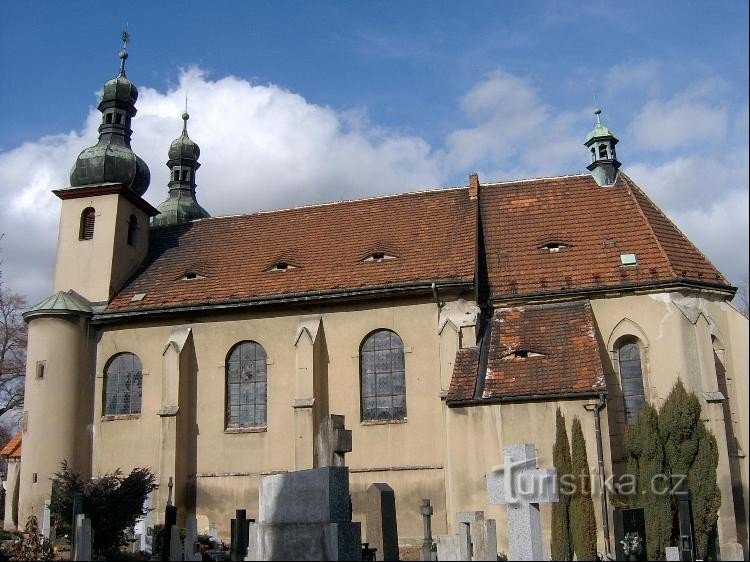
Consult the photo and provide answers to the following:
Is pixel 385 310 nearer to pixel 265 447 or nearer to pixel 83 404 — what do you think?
A: pixel 265 447

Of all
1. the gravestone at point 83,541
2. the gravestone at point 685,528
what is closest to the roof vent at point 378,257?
the gravestone at point 685,528

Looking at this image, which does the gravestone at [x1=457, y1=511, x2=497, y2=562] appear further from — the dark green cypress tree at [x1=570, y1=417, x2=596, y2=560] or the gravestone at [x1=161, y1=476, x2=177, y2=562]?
the gravestone at [x1=161, y1=476, x2=177, y2=562]

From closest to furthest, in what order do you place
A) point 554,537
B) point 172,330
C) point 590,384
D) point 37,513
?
point 554,537 → point 590,384 → point 37,513 → point 172,330

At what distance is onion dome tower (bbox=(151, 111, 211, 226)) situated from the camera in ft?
114

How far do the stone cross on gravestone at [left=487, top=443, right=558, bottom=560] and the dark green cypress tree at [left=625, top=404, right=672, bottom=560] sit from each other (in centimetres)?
684

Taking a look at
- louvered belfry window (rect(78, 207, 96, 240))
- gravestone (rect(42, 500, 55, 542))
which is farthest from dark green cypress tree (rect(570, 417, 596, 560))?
louvered belfry window (rect(78, 207, 96, 240))

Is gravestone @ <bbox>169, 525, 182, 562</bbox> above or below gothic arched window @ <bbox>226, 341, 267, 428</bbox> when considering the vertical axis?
below

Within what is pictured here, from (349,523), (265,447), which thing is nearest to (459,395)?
(265,447)

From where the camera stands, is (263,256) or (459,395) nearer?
(459,395)

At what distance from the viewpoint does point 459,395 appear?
18656 millimetres

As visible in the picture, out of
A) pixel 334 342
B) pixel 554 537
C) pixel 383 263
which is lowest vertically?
pixel 554 537

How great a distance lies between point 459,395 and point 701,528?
5830 mm

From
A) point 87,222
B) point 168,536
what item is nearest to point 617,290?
point 168,536

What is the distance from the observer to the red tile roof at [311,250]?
2188cm
